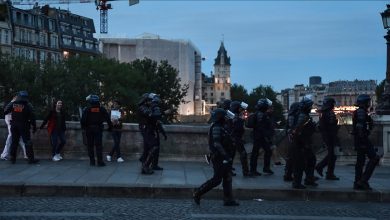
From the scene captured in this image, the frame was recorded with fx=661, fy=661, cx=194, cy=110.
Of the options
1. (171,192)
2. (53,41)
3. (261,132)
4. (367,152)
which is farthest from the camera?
(53,41)

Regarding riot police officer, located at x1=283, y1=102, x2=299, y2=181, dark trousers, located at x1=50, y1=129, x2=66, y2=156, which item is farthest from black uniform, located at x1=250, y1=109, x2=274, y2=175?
dark trousers, located at x1=50, y1=129, x2=66, y2=156

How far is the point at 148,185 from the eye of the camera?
40.1 ft

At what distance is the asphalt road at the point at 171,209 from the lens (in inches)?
380

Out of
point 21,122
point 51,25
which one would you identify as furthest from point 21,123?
point 51,25

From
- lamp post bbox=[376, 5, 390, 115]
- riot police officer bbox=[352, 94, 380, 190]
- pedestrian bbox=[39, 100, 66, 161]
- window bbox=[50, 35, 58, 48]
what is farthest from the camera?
window bbox=[50, 35, 58, 48]

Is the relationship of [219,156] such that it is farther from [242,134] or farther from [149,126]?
[242,134]

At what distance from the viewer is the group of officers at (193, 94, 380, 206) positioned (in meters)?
10.9

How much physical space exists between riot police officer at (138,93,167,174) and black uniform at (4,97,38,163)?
10.1 ft

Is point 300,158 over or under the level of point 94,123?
under

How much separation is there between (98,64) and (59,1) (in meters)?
42.6

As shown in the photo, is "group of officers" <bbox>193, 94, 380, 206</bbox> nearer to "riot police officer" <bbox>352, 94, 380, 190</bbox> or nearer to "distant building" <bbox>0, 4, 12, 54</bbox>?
"riot police officer" <bbox>352, 94, 380, 190</bbox>

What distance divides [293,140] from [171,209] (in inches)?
126

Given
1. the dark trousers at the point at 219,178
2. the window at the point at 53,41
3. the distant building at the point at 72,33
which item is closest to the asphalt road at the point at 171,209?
the dark trousers at the point at 219,178

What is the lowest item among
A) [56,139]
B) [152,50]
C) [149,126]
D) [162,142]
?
[162,142]
